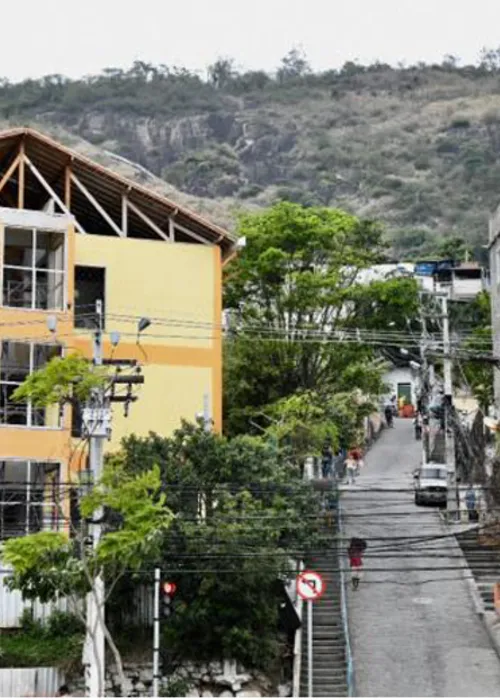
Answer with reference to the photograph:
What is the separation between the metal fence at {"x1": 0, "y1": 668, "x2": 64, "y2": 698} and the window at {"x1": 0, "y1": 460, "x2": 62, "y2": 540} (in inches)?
176

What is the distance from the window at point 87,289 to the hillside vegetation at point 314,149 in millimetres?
88082

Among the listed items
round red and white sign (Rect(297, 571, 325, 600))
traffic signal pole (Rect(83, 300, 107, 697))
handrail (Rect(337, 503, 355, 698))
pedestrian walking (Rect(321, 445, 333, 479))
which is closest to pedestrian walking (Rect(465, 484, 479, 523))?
Result: handrail (Rect(337, 503, 355, 698))

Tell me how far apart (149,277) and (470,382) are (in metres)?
31.1

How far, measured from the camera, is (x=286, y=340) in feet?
170

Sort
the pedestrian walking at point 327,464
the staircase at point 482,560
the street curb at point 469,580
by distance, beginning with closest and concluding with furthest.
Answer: the street curb at point 469,580 → the staircase at point 482,560 → the pedestrian walking at point 327,464

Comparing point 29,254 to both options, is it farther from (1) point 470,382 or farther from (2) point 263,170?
(2) point 263,170

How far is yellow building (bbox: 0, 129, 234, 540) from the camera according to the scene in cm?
4016

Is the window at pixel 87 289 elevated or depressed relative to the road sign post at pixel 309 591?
elevated

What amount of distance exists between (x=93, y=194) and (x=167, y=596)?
16.4m

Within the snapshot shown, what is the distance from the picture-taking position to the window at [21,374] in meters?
39.6

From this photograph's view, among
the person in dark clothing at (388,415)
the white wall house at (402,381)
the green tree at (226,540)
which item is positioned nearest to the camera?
the green tree at (226,540)

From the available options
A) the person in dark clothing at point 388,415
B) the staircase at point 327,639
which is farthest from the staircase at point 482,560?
the person in dark clothing at point 388,415

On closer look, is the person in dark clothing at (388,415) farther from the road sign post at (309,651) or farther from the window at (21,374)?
the road sign post at (309,651)

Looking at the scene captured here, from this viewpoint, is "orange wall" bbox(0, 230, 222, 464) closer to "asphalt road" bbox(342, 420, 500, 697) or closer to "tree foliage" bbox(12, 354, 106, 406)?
"asphalt road" bbox(342, 420, 500, 697)
